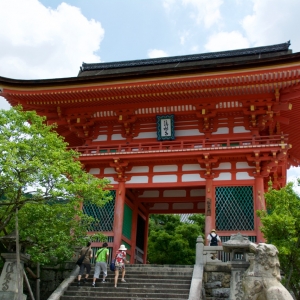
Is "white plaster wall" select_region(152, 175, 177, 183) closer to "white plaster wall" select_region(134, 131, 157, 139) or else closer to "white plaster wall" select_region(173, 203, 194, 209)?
"white plaster wall" select_region(134, 131, 157, 139)

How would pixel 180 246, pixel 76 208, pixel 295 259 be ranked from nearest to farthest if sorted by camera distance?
1. pixel 295 259
2. pixel 76 208
3. pixel 180 246

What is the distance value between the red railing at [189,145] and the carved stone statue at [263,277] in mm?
6971

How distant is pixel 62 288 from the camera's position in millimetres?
10664

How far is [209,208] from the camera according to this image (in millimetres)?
13742

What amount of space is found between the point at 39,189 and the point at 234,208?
7.07 m

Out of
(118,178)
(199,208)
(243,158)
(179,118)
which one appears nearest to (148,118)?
(179,118)

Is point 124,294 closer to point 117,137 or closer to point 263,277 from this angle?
point 263,277

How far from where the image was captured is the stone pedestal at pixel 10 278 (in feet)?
31.1

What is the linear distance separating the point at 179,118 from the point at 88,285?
25.1 feet

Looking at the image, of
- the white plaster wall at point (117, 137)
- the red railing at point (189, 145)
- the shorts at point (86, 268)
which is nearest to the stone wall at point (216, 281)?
the shorts at point (86, 268)

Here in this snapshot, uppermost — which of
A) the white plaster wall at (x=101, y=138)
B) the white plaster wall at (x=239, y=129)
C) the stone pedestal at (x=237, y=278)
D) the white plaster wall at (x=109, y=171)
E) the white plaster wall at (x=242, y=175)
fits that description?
the white plaster wall at (x=239, y=129)

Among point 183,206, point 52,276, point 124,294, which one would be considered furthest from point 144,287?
point 183,206

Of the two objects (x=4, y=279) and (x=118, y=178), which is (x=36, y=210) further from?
(x=118, y=178)

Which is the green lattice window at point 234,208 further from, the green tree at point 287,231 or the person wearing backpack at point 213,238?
the green tree at point 287,231
